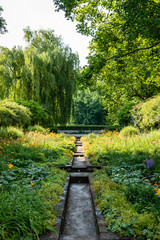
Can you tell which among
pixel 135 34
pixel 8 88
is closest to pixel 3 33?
pixel 135 34

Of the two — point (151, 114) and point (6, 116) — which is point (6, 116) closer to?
point (6, 116)

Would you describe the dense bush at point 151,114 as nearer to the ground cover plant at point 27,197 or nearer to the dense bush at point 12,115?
the ground cover plant at point 27,197

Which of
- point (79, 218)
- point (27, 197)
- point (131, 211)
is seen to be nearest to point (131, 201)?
point (131, 211)

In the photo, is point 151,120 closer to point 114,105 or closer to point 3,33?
point 3,33

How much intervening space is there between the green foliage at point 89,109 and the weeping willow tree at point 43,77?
18.4 metres

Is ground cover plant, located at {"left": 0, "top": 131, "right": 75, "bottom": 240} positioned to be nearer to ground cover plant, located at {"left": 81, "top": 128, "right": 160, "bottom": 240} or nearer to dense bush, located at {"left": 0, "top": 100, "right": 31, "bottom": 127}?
ground cover plant, located at {"left": 81, "top": 128, "right": 160, "bottom": 240}

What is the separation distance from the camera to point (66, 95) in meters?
15.0

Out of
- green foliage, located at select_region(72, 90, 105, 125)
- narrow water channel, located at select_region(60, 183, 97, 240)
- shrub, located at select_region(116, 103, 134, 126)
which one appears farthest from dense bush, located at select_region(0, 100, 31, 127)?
green foliage, located at select_region(72, 90, 105, 125)

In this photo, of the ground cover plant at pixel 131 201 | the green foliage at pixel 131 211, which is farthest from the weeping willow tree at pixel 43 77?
the green foliage at pixel 131 211

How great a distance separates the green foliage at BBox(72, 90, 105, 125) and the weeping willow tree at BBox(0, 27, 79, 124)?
18397 millimetres

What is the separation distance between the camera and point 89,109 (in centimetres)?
3406

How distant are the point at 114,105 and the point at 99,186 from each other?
17087 millimetres

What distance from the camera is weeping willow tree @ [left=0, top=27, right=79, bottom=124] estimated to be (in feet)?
45.1

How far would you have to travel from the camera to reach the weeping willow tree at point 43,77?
45.1 feet
